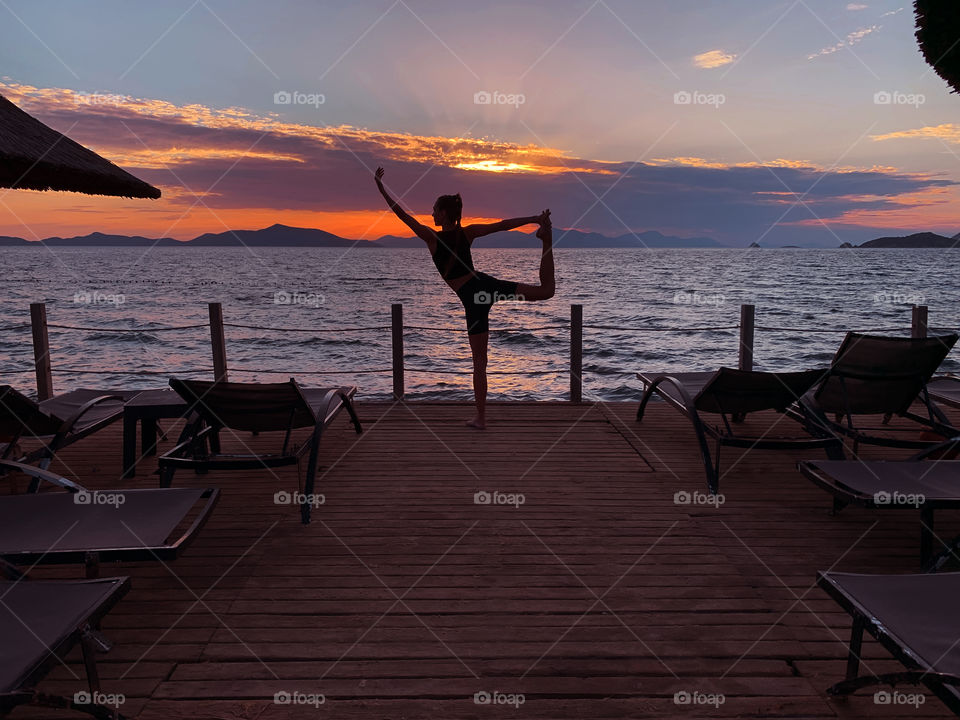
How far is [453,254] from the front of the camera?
18.3 feet

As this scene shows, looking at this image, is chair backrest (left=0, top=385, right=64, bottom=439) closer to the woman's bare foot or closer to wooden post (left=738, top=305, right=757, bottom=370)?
the woman's bare foot

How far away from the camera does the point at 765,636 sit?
104 inches

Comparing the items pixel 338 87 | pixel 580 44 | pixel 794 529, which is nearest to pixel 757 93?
pixel 580 44

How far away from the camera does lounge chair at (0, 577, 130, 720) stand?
1.66 metres

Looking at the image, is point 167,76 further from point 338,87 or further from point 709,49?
point 709,49

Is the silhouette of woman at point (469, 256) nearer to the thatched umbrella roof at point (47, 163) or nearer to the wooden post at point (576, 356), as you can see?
the wooden post at point (576, 356)

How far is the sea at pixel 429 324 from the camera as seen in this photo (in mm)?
19500

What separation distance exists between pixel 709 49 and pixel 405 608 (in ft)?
47.6
